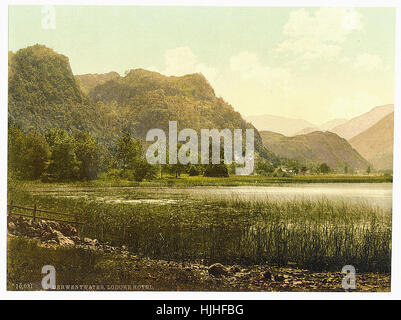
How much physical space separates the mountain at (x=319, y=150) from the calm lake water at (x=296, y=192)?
1.90ft

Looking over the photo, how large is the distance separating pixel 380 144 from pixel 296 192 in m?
2.26

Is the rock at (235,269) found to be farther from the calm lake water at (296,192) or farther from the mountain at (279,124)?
the mountain at (279,124)

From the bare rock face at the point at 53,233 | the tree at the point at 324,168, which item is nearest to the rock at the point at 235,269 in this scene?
the bare rock face at the point at 53,233

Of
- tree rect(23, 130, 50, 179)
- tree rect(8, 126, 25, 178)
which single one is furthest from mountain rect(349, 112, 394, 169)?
tree rect(8, 126, 25, 178)

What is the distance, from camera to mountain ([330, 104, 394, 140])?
788 centimetres

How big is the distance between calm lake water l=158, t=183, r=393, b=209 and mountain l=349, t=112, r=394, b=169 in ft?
1.77

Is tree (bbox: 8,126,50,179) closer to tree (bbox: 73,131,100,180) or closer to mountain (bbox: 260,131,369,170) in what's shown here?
tree (bbox: 73,131,100,180)

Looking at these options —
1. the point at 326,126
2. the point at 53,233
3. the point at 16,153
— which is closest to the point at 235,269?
the point at 326,126

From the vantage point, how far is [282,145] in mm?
7969

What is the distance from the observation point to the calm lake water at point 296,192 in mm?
7816

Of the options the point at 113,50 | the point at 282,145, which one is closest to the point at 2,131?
the point at 113,50

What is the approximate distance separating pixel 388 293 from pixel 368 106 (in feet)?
14.2
